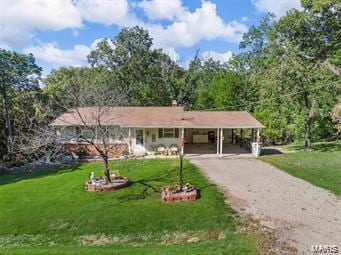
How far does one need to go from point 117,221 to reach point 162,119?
14.3 meters

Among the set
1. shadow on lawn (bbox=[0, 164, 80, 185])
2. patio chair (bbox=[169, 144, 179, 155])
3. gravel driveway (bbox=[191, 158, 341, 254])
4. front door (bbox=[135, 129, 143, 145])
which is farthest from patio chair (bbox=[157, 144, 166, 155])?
shadow on lawn (bbox=[0, 164, 80, 185])

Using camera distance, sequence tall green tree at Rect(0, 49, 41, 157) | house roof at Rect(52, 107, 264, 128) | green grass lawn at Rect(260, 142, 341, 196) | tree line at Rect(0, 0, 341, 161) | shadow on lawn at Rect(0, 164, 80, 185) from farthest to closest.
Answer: tall green tree at Rect(0, 49, 41, 157), tree line at Rect(0, 0, 341, 161), house roof at Rect(52, 107, 264, 128), shadow on lawn at Rect(0, 164, 80, 185), green grass lawn at Rect(260, 142, 341, 196)

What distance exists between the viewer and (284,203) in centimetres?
1246

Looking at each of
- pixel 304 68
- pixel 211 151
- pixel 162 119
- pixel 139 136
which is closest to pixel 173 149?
pixel 162 119

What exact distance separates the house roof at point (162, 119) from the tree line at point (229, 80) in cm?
160

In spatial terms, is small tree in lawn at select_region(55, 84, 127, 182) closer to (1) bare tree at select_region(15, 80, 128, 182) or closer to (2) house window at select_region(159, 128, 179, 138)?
(1) bare tree at select_region(15, 80, 128, 182)

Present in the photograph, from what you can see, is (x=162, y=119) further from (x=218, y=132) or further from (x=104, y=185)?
(x=104, y=185)

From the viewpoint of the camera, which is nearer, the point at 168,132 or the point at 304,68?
the point at 304,68

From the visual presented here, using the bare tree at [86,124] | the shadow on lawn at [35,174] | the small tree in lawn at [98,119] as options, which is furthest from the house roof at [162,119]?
the shadow on lawn at [35,174]

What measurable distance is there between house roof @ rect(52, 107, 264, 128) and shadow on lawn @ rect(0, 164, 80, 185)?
3.12m

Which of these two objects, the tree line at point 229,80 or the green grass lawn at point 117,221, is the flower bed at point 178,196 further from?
the tree line at point 229,80

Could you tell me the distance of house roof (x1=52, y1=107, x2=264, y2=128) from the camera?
949 inches

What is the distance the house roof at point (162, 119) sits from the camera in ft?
79.0

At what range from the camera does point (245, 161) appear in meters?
21.9
